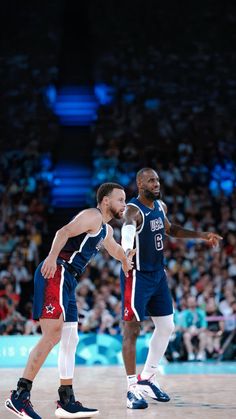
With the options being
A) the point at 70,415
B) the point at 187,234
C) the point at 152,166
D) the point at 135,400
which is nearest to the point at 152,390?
the point at 135,400

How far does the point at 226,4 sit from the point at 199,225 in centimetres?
782

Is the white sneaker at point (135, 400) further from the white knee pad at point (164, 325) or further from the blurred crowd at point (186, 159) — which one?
the blurred crowd at point (186, 159)

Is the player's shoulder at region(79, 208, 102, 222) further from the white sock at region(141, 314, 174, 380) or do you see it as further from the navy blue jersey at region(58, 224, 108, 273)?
the white sock at region(141, 314, 174, 380)

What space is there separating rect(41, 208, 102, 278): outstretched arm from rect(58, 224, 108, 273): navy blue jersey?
9 cm

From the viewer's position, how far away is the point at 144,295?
20.5 feet

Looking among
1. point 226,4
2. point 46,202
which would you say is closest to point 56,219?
point 46,202

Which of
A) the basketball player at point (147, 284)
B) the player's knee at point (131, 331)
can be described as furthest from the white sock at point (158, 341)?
the player's knee at point (131, 331)

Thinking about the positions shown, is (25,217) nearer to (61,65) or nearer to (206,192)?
(206,192)

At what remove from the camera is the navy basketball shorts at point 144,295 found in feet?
20.4

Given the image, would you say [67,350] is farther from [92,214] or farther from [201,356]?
[201,356]

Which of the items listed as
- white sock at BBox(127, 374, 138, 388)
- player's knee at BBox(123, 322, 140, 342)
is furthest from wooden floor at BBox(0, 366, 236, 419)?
player's knee at BBox(123, 322, 140, 342)

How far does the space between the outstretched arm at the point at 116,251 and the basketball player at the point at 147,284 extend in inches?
12.5

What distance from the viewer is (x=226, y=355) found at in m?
10.9

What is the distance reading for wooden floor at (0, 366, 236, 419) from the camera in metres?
5.49
